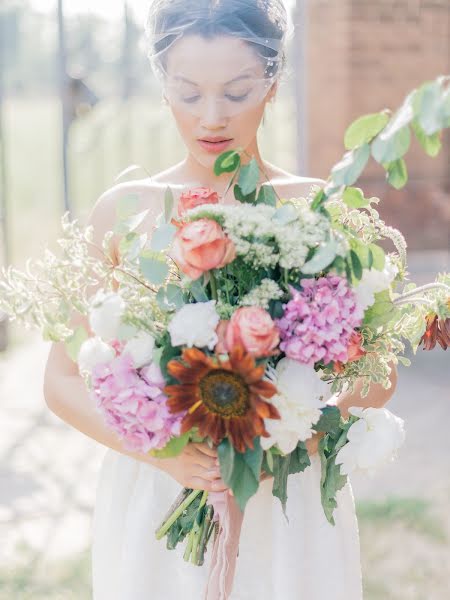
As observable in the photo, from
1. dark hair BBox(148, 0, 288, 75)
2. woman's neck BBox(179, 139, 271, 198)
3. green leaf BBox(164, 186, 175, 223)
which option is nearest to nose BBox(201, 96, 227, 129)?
dark hair BBox(148, 0, 288, 75)

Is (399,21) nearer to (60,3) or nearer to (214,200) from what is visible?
(60,3)

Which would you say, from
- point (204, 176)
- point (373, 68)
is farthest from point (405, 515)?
point (373, 68)

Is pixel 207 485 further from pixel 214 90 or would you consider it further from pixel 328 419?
pixel 214 90

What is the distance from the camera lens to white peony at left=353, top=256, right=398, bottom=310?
1604mm

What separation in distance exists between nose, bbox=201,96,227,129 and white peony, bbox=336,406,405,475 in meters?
0.62

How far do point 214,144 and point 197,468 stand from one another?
66 centimetres

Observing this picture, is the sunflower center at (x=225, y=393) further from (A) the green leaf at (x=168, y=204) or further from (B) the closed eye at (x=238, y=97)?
(B) the closed eye at (x=238, y=97)

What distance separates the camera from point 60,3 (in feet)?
20.2

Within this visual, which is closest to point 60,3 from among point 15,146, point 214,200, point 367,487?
point 367,487

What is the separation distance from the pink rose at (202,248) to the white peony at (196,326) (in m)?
0.05

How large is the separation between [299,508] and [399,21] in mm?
5151

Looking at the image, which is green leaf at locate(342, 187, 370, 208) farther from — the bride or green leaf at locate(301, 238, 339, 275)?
the bride

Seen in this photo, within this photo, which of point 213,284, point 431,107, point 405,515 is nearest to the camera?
point 431,107

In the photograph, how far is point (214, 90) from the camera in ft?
6.34
